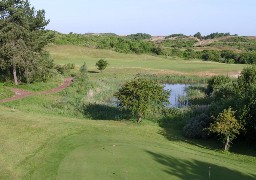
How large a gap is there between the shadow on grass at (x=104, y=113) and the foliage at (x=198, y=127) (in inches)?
285

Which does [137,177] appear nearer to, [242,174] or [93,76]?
[242,174]

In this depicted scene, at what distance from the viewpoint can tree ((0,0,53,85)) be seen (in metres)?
49.7

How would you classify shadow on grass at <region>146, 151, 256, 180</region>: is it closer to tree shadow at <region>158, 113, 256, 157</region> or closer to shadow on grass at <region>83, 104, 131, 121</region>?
tree shadow at <region>158, 113, 256, 157</region>

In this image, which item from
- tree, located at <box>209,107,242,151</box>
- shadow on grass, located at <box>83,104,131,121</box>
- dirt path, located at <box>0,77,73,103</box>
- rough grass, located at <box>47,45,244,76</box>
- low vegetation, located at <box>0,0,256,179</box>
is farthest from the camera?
rough grass, located at <box>47,45,244,76</box>

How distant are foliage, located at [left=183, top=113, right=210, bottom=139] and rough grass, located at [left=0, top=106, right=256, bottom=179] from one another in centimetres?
607

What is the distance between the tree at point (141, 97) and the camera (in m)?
37.5

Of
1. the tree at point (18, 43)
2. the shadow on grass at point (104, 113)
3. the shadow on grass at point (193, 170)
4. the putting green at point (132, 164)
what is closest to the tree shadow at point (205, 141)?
the shadow on grass at point (104, 113)

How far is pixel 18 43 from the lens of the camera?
167ft

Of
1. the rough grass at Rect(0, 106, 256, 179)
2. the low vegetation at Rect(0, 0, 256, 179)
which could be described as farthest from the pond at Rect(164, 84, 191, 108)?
the rough grass at Rect(0, 106, 256, 179)

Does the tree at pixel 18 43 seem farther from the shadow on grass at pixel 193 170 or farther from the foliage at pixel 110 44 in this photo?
the foliage at pixel 110 44

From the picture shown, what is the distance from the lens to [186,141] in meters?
32.6

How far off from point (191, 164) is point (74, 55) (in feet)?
291

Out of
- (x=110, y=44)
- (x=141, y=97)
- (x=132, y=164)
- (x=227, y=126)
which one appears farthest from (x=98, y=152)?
(x=110, y=44)

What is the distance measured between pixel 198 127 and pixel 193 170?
52.1 feet
